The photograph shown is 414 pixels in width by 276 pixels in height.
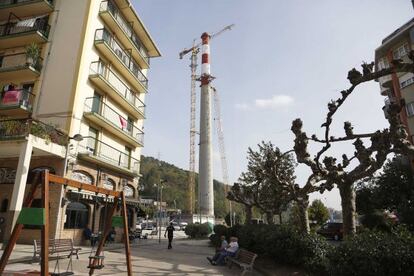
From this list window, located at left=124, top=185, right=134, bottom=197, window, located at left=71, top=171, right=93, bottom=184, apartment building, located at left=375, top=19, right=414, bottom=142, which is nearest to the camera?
window, located at left=71, top=171, right=93, bottom=184

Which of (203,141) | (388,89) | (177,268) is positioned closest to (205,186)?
(203,141)

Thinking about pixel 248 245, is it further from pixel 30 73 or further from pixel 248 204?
pixel 30 73

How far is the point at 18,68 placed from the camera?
69.2 feet

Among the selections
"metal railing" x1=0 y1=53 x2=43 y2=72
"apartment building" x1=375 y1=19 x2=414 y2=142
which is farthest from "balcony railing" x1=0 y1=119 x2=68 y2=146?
"apartment building" x1=375 y1=19 x2=414 y2=142

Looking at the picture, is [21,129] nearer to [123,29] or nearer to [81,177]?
[81,177]

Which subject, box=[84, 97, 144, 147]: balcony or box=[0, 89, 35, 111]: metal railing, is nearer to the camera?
box=[0, 89, 35, 111]: metal railing

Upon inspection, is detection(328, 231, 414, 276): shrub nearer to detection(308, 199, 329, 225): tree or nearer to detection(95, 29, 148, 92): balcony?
detection(95, 29, 148, 92): balcony

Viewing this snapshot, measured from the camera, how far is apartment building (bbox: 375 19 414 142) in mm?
28297

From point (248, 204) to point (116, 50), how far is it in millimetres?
15441

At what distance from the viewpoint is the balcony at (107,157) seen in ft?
70.8

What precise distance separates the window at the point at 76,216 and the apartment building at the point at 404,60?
954 inches

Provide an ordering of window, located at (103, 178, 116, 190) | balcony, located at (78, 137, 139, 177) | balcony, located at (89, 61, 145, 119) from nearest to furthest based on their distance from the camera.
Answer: balcony, located at (78, 137, 139, 177), balcony, located at (89, 61, 145, 119), window, located at (103, 178, 116, 190)

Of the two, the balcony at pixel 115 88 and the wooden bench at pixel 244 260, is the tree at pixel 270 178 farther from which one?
the balcony at pixel 115 88

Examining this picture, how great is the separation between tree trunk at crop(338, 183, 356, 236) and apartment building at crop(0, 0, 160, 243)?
13.5 meters
